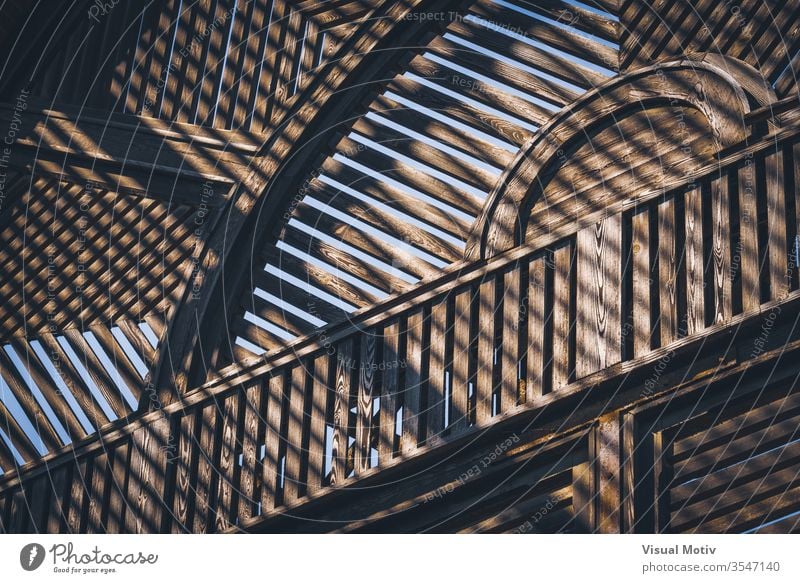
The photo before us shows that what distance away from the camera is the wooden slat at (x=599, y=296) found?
702cm

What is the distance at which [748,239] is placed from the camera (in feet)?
22.1

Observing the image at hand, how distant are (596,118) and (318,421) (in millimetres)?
2522

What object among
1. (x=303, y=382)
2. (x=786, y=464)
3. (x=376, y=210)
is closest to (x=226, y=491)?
(x=303, y=382)

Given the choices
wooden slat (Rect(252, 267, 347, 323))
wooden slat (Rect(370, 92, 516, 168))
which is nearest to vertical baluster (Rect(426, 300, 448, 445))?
wooden slat (Rect(252, 267, 347, 323))

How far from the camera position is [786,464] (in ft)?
21.5

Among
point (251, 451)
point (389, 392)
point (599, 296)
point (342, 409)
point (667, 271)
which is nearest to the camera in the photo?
point (667, 271)

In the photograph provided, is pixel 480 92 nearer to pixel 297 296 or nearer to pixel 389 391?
pixel 297 296

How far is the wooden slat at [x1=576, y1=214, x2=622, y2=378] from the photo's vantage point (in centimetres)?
702

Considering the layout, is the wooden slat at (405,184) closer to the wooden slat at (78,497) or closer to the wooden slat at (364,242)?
the wooden slat at (364,242)

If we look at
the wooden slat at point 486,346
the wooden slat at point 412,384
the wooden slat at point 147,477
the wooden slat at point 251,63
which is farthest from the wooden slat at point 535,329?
the wooden slat at point 251,63

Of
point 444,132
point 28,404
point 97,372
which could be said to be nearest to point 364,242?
point 444,132

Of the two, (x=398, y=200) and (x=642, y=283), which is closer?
(x=642, y=283)
